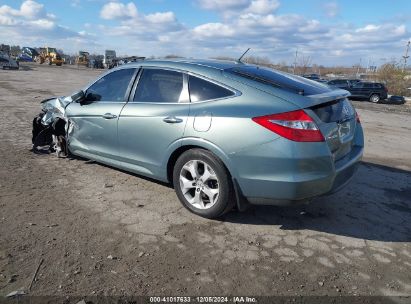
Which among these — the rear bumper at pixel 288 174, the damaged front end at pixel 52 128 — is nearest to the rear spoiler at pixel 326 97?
the rear bumper at pixel 288 174

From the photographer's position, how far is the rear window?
Answer: 4.04 m

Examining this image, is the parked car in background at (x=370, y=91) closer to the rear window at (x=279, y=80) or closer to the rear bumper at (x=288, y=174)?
the rear window at (x=279, y=80)

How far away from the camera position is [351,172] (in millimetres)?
4297

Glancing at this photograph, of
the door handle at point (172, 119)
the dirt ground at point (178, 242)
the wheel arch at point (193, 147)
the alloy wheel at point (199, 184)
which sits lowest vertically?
the dirt ground at point (178, 242)

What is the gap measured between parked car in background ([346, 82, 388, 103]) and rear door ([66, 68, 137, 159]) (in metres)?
27.4

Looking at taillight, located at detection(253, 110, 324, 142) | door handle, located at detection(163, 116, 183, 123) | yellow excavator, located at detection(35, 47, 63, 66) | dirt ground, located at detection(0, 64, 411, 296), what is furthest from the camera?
yellow excavator, located at detection(35, 47, 63, 66)

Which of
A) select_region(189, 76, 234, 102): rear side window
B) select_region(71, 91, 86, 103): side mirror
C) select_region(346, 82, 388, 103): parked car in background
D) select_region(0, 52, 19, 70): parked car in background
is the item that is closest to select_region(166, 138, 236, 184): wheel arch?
select_region(189, 76, 234, 102): rear side window

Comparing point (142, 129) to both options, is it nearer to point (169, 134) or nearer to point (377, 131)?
point (169, 134)

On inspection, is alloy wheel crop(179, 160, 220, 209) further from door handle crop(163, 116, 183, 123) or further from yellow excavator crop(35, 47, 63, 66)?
yellow excavator crop(35, 47, 63, 66)

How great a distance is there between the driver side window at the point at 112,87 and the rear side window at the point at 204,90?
1.12 metres

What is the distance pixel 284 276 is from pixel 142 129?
7.63 ft

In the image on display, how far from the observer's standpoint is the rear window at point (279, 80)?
13.3ft

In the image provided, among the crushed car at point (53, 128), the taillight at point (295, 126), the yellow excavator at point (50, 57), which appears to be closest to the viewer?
the taillight at point (295, 126)

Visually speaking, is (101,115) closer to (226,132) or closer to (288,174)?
(226,132)
